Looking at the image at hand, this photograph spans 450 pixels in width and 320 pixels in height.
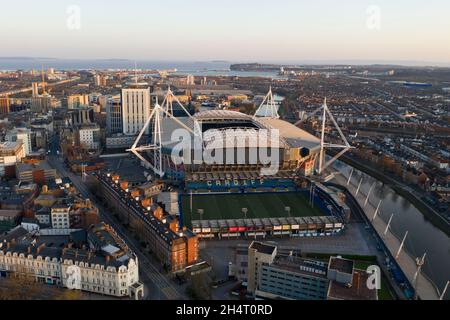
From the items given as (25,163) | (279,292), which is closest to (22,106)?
(25,163)

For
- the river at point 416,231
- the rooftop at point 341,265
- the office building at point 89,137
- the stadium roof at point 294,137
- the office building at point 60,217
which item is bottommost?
the river at point 416,231

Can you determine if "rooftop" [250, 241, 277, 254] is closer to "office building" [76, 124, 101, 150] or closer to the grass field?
the grass field

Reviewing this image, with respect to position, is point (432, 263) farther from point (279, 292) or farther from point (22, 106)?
point (22, 106)

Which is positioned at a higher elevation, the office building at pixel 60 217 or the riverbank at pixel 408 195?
the office building at pixel 60 217

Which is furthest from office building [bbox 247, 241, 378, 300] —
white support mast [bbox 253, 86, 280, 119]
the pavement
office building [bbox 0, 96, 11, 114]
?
office building [bbox 0, 96, 11, 114]

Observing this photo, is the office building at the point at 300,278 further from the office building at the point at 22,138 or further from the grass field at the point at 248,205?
the office building at the point at 22,138

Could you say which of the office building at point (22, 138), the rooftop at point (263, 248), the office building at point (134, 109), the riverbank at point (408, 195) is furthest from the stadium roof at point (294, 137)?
the office building at point (22, 138)

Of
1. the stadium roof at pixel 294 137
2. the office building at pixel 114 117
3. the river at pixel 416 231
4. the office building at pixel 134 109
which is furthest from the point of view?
the office building at pixel 114 117
